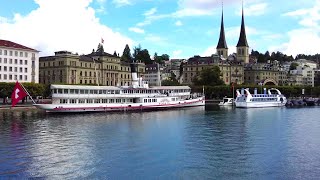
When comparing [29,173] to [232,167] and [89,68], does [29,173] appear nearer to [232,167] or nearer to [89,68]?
[232,167]

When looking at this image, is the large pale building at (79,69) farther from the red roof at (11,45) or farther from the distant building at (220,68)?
the distant building at (220,68)

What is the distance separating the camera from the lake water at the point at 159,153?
26.4 m

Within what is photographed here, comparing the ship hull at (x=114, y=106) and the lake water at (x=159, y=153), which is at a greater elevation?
the ship hull at (x=114, y=106)

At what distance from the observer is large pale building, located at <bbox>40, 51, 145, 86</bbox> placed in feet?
447

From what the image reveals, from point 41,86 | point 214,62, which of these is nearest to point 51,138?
point 41,86

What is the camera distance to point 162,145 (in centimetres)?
3675

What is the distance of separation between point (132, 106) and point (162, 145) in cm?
4980

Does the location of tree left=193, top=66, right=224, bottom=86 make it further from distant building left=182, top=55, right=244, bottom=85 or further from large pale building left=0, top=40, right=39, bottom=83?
large pale building left=0, top=40, right=39, bottom=83

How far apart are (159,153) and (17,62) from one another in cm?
10014

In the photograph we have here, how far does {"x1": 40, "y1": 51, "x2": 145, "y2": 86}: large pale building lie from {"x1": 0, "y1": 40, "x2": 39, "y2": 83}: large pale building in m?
10.7

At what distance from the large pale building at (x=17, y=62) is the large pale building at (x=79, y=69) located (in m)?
10.7

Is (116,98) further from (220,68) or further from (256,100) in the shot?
(220,68)

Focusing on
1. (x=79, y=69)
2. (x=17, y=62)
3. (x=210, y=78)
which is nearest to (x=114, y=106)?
(x=17, y=62)

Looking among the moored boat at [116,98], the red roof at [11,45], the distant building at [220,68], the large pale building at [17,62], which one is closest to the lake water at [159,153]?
the moored boat at [116,98]
